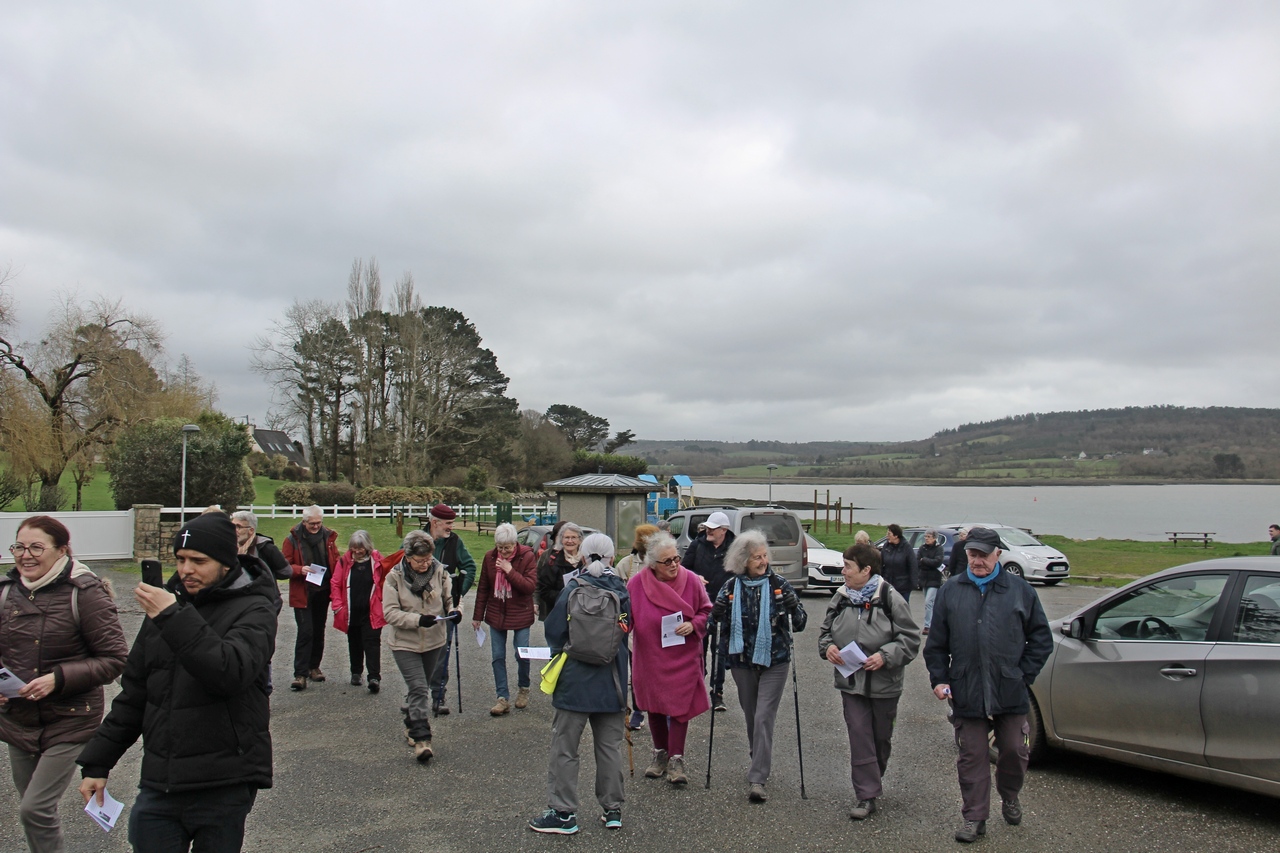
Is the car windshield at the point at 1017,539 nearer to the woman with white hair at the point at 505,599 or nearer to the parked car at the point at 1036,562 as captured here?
the parked car at the point at 1036,562

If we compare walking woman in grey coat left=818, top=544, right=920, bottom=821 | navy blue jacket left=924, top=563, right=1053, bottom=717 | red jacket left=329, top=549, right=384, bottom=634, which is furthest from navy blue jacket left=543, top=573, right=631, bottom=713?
red jacket left=329, top=549, right=384, bottom=634

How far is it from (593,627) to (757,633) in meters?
1.20

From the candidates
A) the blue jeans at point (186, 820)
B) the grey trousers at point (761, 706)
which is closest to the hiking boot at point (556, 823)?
the grey trousers at point (761, 706)

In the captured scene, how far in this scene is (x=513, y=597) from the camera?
318 inches

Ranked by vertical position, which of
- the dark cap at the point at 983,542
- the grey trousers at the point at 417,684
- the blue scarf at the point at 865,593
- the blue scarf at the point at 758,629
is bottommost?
the grey trousers at the point at 417,684

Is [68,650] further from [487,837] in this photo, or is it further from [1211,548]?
[1211,548]

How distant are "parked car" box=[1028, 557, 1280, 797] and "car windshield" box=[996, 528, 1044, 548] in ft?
57.8

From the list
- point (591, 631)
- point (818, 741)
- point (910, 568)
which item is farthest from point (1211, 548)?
point (591, 631)

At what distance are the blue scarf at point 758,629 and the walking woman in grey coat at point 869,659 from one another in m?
0.38

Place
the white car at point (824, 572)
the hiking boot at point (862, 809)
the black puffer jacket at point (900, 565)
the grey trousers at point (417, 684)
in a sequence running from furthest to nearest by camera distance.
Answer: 1. the white car at point (824, 572)
2. the black puffer jacket at point (900, 565)
3. the grey trousers at point (417, 684)
4. the hiking boot at point (862, 809)

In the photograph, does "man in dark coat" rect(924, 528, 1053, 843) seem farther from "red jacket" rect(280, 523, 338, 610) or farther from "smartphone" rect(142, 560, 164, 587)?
"red jacket" rect(280, 523, 338, 610)

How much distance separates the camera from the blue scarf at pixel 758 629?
5812mm

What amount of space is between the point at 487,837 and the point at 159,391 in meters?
33.8

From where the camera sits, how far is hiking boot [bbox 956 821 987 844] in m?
4.91
